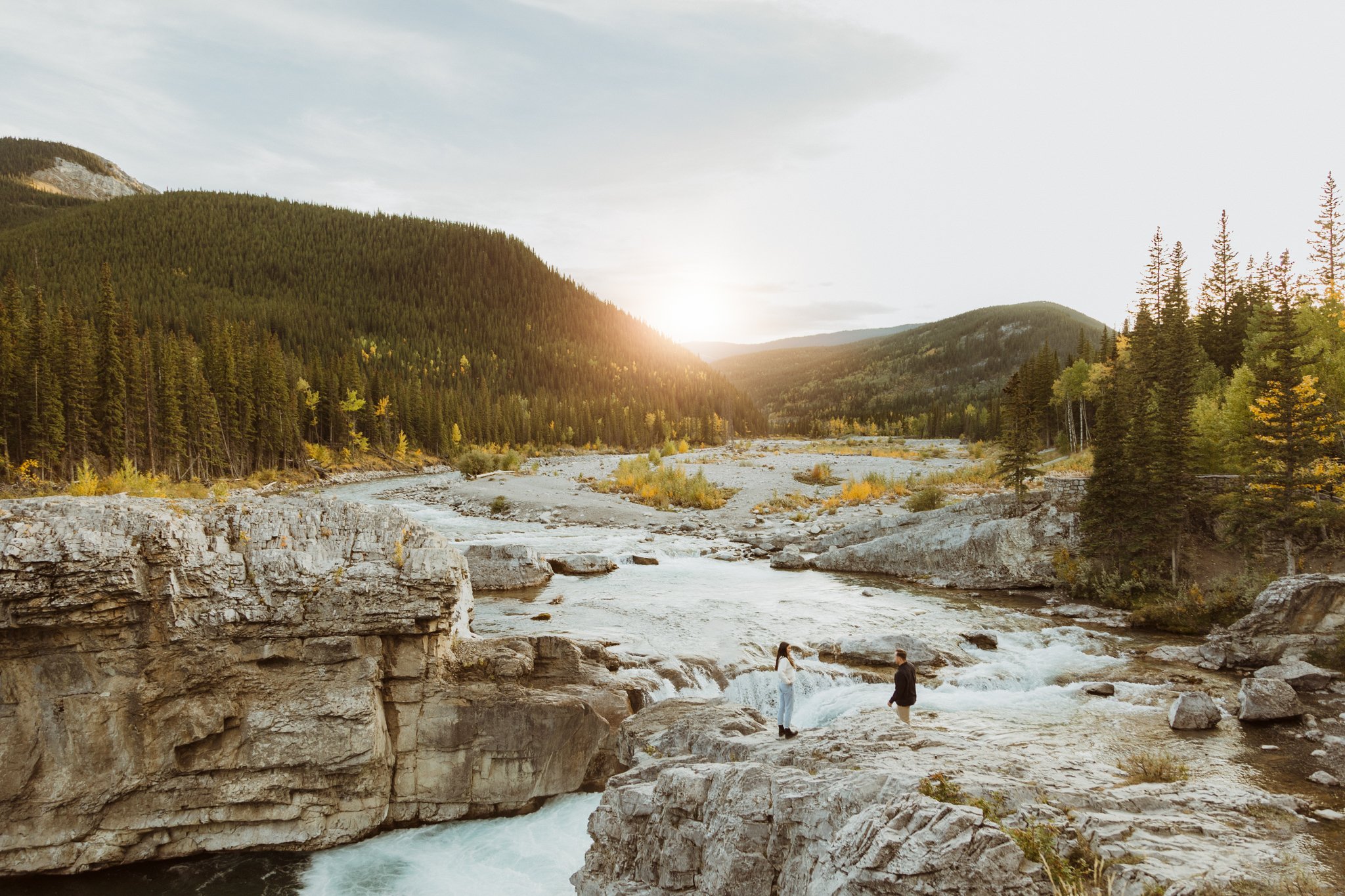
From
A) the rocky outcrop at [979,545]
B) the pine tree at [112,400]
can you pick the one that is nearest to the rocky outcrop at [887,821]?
the rocky outcrop at [979,545]

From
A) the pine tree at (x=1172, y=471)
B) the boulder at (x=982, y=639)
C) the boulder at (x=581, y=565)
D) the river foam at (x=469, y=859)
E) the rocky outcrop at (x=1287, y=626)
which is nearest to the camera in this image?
the river foam at (x=469, y=859)

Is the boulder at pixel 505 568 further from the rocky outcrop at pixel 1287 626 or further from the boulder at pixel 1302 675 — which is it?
the boulder at pixel 1302 675

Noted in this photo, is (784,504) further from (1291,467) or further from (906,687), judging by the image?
(906,687)

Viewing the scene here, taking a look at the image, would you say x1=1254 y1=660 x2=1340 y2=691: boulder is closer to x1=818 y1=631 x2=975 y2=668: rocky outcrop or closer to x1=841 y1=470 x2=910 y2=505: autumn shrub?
x1=818 y1=631 x2=975 y2=668: rocky outcrop

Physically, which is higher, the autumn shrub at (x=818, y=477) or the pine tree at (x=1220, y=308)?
the pine tree at (x=1220, y=308)

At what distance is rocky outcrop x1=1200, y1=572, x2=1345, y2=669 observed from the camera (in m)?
18.1

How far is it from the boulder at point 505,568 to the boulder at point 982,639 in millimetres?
16607

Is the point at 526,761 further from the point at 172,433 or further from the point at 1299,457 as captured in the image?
the point at 172,433

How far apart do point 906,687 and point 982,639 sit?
10.2 m

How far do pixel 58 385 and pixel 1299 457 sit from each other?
244 feet

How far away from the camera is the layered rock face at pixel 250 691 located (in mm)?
12391

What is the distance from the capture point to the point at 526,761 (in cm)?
1434

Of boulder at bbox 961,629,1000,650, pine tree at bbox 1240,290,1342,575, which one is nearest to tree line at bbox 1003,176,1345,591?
pine tree at bbox 1240,290,1342,575

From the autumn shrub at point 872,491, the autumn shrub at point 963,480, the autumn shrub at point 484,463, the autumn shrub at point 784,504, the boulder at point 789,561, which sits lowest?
the boulder at point 789,561
